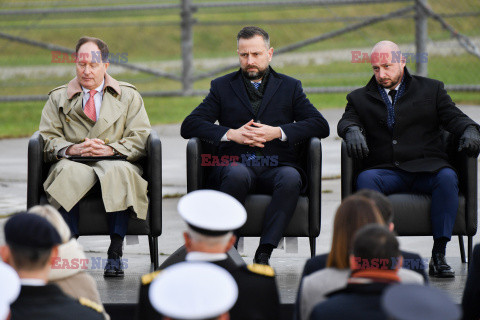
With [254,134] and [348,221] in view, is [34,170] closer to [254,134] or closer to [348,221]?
[254,134]

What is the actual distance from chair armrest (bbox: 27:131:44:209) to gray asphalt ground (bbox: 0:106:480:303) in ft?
1.95

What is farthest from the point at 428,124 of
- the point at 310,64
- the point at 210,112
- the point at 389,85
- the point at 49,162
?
the point at 310,64

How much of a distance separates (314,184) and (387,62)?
930mm

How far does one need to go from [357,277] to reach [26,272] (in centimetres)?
111

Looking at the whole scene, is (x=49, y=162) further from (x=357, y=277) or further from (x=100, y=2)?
(x=100, y=2)

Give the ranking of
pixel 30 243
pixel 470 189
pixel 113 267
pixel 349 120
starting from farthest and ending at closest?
pixel 349 120, pixel 113 267, pixel 470 189, pixel 30 243

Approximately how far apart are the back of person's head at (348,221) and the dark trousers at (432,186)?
1985mm

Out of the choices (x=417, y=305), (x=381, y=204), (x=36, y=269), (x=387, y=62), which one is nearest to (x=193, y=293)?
(x=417, y=305)

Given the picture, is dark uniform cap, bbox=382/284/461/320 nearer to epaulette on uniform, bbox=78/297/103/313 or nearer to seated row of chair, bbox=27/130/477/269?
epaulette on uniform, bbox=78/297/103/313

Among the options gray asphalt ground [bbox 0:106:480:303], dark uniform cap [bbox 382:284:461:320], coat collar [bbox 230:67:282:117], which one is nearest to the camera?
dark uniform cap [bbox 382:284:461:320]

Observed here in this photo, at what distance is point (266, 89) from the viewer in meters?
5.77

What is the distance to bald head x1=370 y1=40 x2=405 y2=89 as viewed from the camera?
562 centimetres

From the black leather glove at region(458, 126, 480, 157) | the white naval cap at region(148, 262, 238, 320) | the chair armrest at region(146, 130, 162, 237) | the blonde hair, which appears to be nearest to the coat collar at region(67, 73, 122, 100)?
the chair armrest at region(146, 130, 162, 237)

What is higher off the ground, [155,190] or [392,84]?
[392,84]
